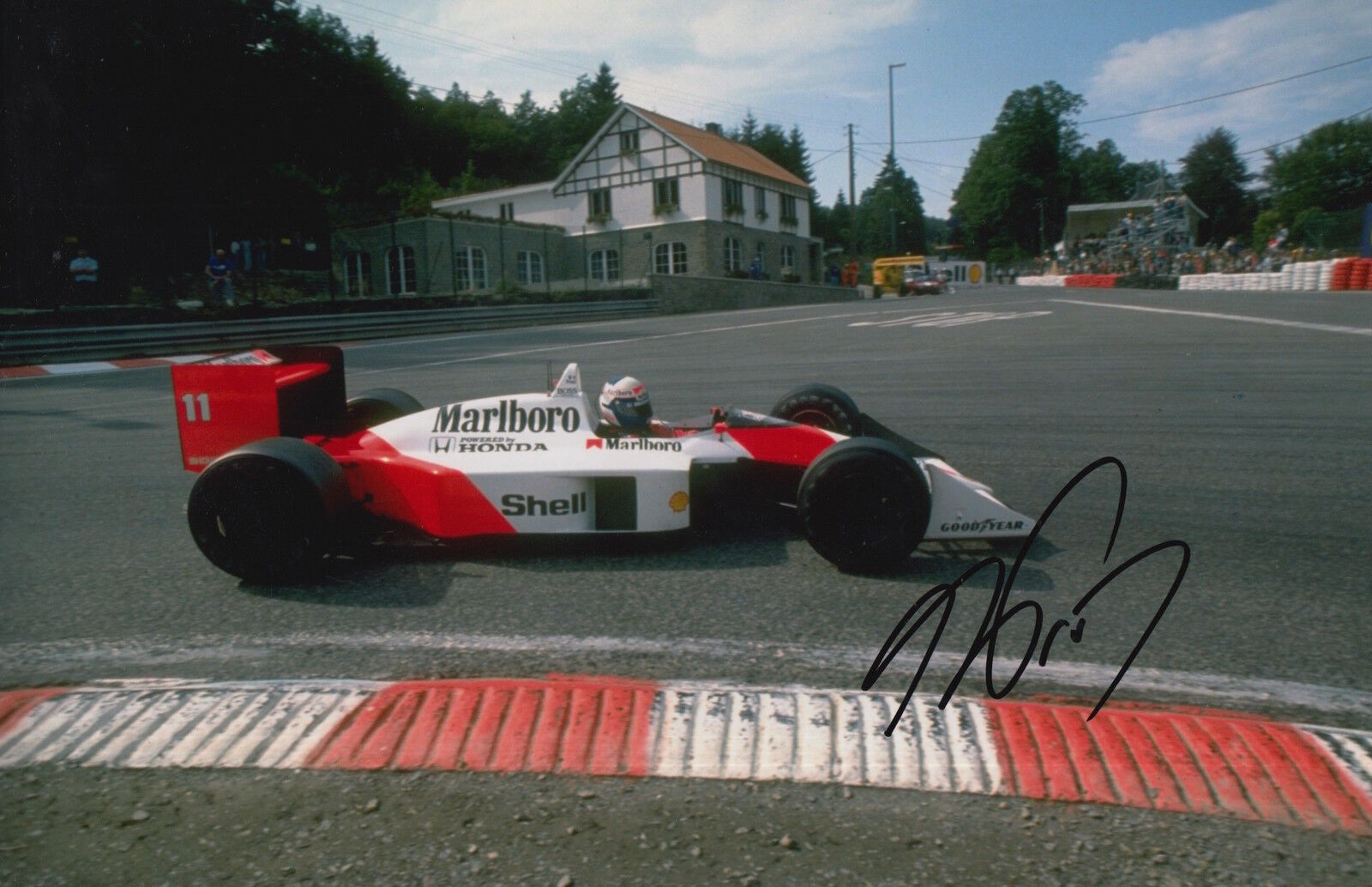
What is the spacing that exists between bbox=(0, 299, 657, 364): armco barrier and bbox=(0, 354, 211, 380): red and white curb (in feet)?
1.13

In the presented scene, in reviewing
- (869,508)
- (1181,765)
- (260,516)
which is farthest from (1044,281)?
(1181,765)

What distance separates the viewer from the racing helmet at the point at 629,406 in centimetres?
469

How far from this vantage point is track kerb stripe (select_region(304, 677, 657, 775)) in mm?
2553

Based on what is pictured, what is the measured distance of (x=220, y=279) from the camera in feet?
66.7

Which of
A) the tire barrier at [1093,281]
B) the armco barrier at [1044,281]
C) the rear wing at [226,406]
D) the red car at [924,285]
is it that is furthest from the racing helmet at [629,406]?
the armco barrier at [1044,281]

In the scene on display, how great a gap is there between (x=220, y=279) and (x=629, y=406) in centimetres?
1864

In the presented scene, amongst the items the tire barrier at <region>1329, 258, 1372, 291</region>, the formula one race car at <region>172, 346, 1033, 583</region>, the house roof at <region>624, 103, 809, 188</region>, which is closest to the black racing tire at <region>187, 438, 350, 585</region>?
the formula one race car at <region>172, 346, 1033, 583</region>

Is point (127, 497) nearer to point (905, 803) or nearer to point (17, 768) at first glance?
point (17, 768)

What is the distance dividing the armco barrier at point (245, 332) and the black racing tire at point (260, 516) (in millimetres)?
14464

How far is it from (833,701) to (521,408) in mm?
2351

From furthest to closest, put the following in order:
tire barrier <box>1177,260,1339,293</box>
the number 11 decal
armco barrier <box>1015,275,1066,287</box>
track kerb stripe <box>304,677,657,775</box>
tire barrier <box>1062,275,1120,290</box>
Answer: armco barrier <box>1015,275,1066,287</box>
tire barrier <box>1062,275,1120,290</box>
tire barrier <box>1177,260,1339,293</box>
the number 11 decal
track kerb stripe <box>304,677,657,775</box>

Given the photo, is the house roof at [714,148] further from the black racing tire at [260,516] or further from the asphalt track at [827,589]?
the black racing tire at [260,516]

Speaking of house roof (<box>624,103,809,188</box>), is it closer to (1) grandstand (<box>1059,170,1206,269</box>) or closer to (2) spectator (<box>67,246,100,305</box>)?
(1) grandstand (<box>1059,170,1206,269</box>)

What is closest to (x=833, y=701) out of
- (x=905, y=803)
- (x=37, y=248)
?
(x=905, y=803)
